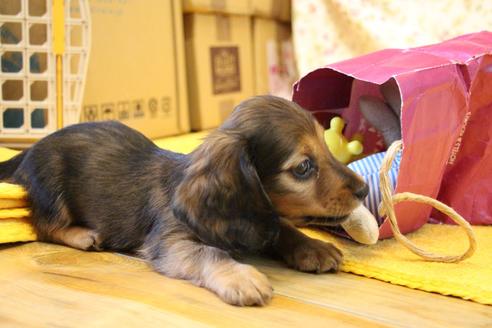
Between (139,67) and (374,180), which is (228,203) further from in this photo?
(139,67)

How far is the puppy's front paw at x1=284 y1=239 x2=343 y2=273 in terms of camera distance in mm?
1733

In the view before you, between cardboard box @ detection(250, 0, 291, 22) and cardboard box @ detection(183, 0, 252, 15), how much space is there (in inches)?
3.8

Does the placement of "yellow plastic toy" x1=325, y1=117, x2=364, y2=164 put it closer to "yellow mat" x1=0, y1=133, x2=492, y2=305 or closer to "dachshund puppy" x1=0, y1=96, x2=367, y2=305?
"yellow mat" x1=0, y1=133, x2=492, y2=305

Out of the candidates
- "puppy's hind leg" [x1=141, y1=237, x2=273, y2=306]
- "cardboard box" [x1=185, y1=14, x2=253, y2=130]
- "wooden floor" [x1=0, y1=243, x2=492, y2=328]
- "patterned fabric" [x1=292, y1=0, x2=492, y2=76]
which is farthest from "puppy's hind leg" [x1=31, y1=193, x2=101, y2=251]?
"patterned fabric" [x1=292, y1=0, x2=492, y2=76]

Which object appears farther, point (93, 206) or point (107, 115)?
point (107, 115)

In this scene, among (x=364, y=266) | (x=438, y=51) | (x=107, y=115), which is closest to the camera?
(x=364, y=266)

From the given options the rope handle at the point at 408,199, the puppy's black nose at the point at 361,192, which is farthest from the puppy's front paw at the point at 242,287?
the rope handle at the point at 408,199

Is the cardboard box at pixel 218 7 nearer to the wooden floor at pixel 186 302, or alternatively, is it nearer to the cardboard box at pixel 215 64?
the cardboard box at pixel 215 64

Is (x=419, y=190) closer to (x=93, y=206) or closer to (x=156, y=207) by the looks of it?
(x=156, y=207)

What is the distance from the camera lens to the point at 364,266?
1769mm

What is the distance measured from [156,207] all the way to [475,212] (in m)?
1.20

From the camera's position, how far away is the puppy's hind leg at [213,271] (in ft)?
4.83

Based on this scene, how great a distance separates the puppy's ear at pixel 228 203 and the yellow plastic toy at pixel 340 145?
77 cm

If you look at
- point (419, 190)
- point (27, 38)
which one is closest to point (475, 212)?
point (419, 190)
